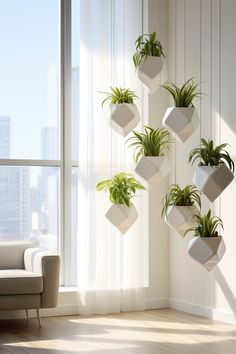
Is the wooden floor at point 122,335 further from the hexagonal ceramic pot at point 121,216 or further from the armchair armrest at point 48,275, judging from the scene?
the hexagonal ceramic pot at point 121,216

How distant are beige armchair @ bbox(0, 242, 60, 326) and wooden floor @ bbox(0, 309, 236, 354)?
24cm

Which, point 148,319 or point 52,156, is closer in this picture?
point 148,319

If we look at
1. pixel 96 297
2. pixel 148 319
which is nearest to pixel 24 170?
pixel 96 297

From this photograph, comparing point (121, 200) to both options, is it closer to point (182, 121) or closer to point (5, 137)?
point (182, 121)

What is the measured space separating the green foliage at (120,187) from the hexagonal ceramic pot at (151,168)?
1.04ft

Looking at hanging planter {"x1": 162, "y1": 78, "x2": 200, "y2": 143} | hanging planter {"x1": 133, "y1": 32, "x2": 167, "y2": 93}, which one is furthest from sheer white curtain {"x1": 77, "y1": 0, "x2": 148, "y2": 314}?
hanging planter {"x1": 162, "y1": 78, "x2": 200, "y2": 143}

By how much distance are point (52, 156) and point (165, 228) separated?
4.59 feet

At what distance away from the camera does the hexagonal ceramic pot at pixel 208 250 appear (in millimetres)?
5645

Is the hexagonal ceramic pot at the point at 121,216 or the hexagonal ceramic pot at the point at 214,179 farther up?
the hexagonal ceramic pot at the point at 214,179

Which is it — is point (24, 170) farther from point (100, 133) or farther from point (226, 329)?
point (226, 329)

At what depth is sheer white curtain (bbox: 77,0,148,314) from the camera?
672 cm

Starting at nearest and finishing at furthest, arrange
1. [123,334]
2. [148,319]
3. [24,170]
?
1. [123,334]
2. [148,319]
3. [24,170]

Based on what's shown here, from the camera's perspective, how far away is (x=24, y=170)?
6836 millimetres

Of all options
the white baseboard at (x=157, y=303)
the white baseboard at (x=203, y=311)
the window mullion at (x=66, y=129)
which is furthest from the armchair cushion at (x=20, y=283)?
the white baseboard at (x=203, y=311)
